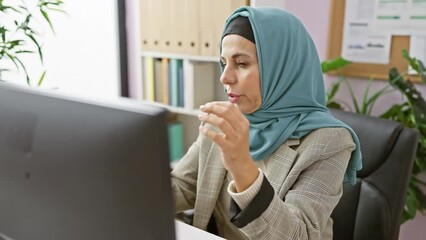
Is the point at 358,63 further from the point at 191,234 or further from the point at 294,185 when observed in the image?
the point at 191,234

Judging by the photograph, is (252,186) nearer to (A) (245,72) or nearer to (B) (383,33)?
(A) (245,72)

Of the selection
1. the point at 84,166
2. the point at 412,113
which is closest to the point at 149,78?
the point at 412,113

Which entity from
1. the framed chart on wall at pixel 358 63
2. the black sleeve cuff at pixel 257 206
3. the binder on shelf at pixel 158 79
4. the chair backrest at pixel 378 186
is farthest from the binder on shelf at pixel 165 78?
the black sleeve cuff at pixel 257 206

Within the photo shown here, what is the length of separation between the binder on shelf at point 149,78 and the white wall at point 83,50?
1.54ft

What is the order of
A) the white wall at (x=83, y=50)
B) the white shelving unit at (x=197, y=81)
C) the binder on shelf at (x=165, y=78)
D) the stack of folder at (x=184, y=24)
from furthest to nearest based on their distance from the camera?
the white wall at (x=83, y=50), the binder on shelf at (x=165, y=78), the white shelving unit at (x=197, y=81), the stack of folder at (x=184, y=24)

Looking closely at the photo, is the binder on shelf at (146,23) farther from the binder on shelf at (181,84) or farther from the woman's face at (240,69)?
the woman's face at (240,69)

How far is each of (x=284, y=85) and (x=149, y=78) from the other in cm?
174

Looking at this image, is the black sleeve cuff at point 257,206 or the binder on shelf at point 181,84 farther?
the binder on shelf at point 181,84

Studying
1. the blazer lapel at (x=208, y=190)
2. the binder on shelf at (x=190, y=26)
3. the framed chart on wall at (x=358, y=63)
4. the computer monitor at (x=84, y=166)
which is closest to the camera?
the computer monitor at (x=84, y=166)

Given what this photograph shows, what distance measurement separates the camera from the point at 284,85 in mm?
1244

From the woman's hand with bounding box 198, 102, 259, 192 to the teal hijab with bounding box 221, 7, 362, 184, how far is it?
0.41 m

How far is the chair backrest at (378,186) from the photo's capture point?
117 centimetres

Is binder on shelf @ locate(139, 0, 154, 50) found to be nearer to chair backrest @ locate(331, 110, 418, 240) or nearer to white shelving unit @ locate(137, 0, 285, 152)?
white shelving unit @ locate(137, 0, 285, 152)

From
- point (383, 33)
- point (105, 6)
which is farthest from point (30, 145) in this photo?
point (105, 6)
